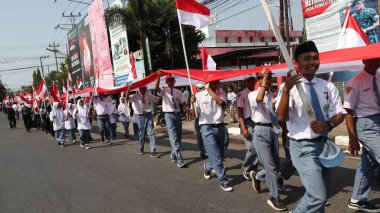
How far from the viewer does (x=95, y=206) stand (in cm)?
538

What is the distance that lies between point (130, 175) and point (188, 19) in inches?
125

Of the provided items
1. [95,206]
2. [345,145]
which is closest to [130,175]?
[95,206]

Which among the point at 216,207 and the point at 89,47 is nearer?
the point at 216,207

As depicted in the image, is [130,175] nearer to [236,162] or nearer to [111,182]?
[111,182]

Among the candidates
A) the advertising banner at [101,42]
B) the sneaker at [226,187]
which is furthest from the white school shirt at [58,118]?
the sneaker at [226,187]

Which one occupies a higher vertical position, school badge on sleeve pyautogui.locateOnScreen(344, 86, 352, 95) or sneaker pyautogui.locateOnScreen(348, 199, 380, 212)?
school badge on sleeve pyautogui.locateOnScreen(344, 86, 352, 95)

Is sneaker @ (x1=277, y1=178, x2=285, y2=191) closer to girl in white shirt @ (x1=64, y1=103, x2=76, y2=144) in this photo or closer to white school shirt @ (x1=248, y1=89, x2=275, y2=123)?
white school shirt @ (x1=248, y1=89, x2=275, y2=123)

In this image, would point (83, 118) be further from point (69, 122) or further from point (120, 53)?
point (120, 53)

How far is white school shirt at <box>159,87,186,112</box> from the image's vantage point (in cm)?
802

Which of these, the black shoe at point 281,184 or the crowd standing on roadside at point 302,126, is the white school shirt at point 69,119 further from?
the black shoe at point 281,184

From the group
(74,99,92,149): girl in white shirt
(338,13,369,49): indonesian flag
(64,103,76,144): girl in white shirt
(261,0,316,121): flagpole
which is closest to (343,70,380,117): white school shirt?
(338,13,369,49): indonesian flag

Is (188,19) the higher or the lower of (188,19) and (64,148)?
the higher

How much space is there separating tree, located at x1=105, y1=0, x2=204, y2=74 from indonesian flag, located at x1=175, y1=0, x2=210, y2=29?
41.5 ft

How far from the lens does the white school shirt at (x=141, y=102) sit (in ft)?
30.1
